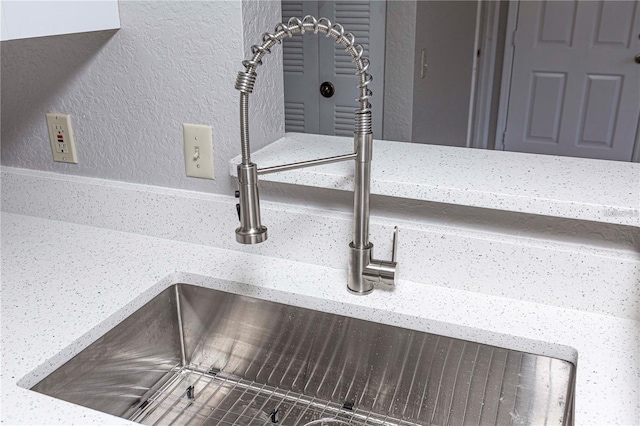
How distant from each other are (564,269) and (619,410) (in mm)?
243

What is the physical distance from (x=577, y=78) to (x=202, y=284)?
338cm

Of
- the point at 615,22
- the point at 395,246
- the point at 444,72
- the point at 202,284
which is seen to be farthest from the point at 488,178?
the point at 615,22

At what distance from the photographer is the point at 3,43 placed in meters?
1.23

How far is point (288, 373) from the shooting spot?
1.01 meters

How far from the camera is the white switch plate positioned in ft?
3.58

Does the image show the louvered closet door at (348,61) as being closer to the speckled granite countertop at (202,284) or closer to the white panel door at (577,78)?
the speckled granite countertop at (202,284)

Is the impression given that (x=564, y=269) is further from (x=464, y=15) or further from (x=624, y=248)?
(x=464, y=15)

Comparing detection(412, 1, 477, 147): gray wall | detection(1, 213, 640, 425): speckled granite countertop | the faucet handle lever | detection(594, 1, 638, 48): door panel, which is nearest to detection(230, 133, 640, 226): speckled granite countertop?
the faucet handle lever

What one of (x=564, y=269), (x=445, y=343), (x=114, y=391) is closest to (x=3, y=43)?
Answer: (x=114, y=391)

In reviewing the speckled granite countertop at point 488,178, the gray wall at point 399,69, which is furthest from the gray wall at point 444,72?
the speckled granite countertop at point 488,178

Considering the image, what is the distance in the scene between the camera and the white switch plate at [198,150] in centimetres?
109

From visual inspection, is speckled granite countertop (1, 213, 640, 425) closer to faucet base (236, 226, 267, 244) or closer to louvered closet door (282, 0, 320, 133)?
faucet base (236, 226, 267, 244)

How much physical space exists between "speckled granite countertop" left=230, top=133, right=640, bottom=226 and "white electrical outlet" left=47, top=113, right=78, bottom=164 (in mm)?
411

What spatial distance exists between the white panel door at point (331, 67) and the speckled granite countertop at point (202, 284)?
4.83 feet
